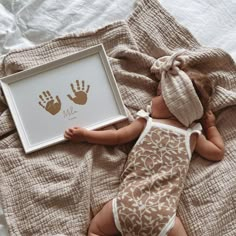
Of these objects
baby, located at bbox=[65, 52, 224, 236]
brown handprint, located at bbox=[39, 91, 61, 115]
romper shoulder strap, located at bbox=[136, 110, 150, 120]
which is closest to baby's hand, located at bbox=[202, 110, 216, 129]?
baby, located at bbox=[65, 52, 224, 236]

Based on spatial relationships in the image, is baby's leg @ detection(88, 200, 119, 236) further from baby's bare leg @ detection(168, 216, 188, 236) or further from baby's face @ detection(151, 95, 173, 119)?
baby's face @ detection(151, 95, 173, 119)

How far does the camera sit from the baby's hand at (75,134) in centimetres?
117

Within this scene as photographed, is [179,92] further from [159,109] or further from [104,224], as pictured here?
[104,224]

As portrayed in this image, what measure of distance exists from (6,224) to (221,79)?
0.69 m

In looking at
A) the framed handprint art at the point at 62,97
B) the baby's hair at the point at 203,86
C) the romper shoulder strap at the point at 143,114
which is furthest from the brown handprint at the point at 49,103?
the baby's hair at the point at 203,86

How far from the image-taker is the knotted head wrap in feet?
3.83

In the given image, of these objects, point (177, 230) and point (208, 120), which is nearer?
point (177, 230)

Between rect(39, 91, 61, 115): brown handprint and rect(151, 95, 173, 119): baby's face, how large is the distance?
251mm

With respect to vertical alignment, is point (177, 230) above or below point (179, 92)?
below

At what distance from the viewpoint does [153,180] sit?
1.14 m

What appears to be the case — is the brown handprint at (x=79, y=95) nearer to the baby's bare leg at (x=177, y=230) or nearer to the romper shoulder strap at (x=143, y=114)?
the romper shoulder strap at (x=143, y=114)

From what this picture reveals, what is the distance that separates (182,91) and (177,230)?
0.35 meters

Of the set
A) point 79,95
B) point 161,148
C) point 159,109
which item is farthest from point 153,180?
point 79,95

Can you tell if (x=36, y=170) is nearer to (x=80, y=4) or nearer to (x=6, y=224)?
(x=6, y=224)
